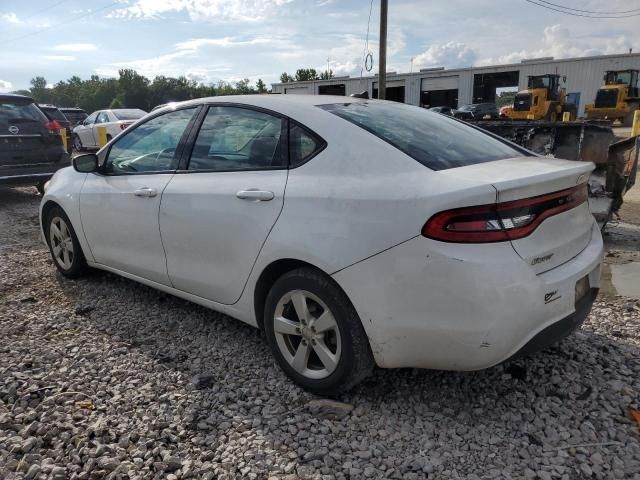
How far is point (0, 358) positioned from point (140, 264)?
104cm

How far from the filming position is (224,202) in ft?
9.67

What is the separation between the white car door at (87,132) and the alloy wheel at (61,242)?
45.9 ft

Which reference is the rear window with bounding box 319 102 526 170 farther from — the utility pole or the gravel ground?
the utility pole

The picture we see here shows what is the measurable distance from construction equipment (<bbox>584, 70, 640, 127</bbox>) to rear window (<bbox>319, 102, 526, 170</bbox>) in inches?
1188

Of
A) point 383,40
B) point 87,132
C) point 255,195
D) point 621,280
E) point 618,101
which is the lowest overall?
point 621,280

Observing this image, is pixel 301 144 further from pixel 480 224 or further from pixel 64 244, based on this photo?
pixel 64 244

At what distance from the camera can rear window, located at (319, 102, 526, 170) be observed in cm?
258

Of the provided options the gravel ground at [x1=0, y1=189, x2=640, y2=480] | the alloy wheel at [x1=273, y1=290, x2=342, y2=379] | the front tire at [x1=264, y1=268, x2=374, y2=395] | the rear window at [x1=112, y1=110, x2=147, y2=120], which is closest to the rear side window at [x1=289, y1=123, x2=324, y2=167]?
the front tire at [x1=264, y1=268, x2=374, y2=395]

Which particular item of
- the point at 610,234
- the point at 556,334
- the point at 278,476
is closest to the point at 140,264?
the point at 278,476

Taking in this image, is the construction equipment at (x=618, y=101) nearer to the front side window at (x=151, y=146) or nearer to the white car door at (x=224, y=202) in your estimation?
the front side window at (x=151, y=146)

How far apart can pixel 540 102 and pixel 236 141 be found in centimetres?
2826

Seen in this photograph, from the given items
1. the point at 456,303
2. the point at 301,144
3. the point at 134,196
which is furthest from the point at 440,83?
the point at 456,303

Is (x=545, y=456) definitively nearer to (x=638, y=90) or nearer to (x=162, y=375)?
(x=162, y=375)

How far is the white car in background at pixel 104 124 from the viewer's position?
1583 centimetres
